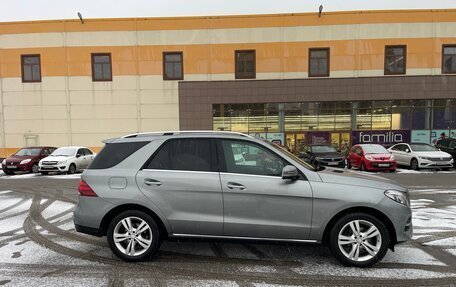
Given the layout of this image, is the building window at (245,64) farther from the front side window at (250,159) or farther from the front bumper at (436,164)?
the front side window at (250,159)

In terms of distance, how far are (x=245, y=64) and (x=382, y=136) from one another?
10.9 m

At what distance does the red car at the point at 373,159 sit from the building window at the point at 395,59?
368 inches

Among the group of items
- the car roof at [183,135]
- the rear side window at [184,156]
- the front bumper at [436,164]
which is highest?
the car roof at [183,135]

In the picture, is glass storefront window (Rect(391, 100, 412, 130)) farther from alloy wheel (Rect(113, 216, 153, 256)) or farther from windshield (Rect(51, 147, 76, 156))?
alloy wheel (Rect(113, 216, 153, 256))

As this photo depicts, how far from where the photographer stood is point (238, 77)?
24094 mm

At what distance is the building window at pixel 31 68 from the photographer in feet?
80.6

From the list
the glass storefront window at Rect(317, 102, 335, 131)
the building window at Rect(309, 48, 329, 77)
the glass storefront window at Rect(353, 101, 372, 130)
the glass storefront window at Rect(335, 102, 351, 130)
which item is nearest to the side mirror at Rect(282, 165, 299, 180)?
the glass storefront window at Rect(317, 102, 335, 131)

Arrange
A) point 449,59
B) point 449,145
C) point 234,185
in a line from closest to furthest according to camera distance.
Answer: point 234,185
point 449,145
point 449,59

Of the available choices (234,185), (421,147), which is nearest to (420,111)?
(421,147)

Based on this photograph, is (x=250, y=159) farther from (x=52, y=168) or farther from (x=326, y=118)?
(x=326, y=118)

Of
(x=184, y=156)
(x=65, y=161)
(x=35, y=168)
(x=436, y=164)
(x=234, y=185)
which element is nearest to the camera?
(x=234, y=185)

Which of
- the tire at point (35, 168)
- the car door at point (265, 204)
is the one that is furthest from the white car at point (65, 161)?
the car door at point (265, 204)

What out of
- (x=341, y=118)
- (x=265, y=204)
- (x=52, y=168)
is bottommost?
(x=52, y=168)

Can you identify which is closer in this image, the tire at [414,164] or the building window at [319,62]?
the tire at [414,164]
